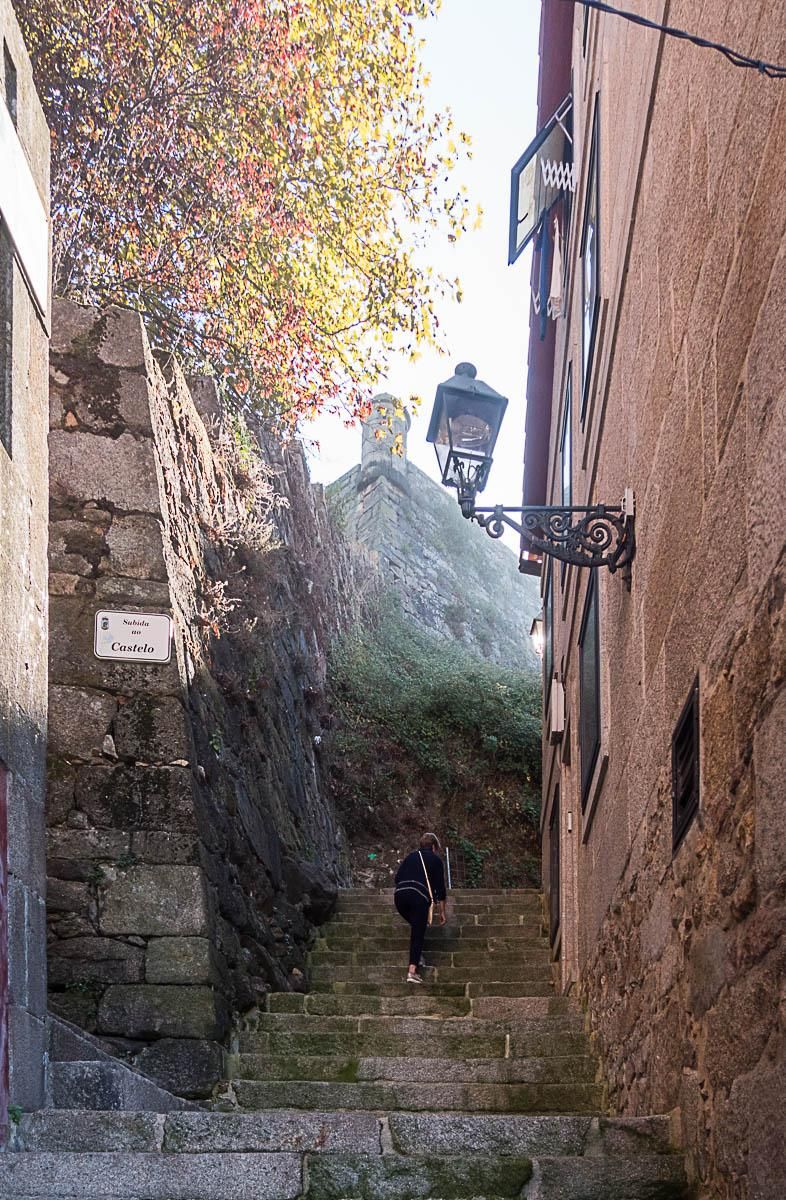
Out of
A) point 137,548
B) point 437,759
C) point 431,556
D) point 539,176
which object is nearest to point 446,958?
point 137,548

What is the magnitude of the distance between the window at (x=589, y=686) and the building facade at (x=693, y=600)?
0.20 ft

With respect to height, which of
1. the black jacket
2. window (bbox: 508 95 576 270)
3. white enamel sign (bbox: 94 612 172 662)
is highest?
window (bbox: 508 95 576 270)

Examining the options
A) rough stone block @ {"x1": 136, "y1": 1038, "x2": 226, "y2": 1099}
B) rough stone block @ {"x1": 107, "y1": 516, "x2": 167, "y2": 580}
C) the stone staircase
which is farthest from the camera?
rough stone block @ {"x1": 107, "y1": 516, "x2": 167, "y2": 580}

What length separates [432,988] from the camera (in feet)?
30.3

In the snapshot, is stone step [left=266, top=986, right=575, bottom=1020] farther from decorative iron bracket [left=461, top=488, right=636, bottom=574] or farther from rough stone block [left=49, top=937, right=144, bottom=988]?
decorative iron bracket [left=461, top=488, right=636, bottom=574]

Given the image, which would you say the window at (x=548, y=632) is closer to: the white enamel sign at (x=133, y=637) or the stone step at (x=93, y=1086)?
the white enamel sign at (x=133, y=637)

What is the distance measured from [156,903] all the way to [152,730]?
0.95 m

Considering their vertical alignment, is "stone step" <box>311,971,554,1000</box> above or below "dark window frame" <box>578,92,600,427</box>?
below

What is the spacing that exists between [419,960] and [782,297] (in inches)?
295

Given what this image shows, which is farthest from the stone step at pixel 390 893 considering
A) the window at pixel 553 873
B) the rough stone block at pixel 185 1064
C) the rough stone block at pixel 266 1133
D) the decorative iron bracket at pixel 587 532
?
the rough stone block at pixel 266 1133

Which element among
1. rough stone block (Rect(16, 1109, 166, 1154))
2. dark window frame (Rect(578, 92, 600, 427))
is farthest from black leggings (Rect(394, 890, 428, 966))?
rough stone block (Rect(16, 1109, 166, 1154))

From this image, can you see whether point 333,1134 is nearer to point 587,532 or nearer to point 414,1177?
point 414,1177

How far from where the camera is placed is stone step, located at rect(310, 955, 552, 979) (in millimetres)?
9586

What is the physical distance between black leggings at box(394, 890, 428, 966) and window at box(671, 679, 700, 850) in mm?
5724
